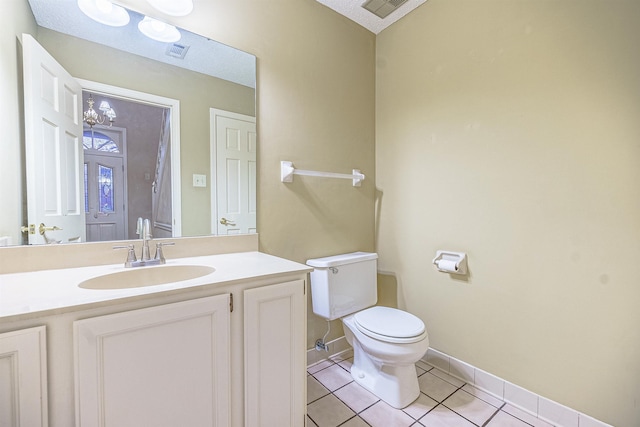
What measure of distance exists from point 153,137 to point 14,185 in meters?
0.53

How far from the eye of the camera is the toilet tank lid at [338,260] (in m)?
1.70

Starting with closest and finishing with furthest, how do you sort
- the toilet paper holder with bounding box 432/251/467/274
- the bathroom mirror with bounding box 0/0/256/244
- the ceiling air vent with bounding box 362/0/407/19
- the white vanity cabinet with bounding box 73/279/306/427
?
the white vanity cabinet with bounding box 73/279/306/427 < the bathroom mirror with bounding box 0/0/256/244 < the toilet paper holder with bounding box 432/251/467/274 < the ceiling air vent with bounding box 362/0/407/19

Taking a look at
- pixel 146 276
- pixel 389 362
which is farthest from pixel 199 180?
pixel 389 362

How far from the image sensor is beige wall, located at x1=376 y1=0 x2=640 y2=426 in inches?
47.5

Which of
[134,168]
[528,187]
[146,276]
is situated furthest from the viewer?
[528,187]

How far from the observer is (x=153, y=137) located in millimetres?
1371

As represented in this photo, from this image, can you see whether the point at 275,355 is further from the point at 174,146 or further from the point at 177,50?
the point at 177,50

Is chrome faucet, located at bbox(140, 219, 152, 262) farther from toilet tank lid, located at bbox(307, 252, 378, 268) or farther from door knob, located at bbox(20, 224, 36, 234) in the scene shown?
toilet tank lid, located at bbox(307, 252, 378, 268)

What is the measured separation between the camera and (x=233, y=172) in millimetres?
1590

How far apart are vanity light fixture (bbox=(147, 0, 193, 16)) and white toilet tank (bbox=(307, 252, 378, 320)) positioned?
4.86 feet

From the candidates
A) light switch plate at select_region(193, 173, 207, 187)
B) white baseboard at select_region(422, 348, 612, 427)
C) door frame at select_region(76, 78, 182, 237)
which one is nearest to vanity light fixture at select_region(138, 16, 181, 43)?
door frame at select_region(76, 78, 182, 237)

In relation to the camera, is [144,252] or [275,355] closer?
[275,355]

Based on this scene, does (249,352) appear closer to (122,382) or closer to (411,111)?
(122,382)

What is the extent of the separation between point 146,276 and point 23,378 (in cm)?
52
